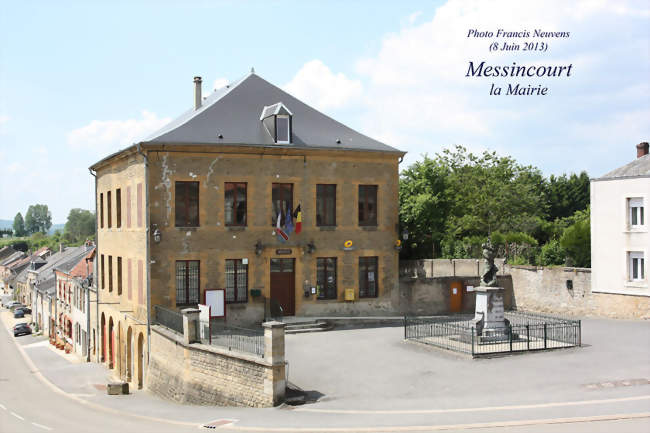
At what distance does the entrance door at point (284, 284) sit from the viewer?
2748 centimetres

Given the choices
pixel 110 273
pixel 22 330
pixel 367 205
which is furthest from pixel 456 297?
pixel 22 330

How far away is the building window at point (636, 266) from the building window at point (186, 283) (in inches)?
789

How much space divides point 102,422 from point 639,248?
24263 millimetres

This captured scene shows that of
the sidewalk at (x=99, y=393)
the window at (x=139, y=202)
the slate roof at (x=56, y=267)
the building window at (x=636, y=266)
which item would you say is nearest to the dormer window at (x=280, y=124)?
the window at (x=139, y=202)

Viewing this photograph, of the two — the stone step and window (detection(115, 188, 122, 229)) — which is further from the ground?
window (detection(115, 188, 122, 229))

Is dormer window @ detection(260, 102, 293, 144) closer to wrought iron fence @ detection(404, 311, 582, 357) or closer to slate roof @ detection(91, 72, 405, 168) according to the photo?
slate roof @ detection(91, 72, 405, 168)

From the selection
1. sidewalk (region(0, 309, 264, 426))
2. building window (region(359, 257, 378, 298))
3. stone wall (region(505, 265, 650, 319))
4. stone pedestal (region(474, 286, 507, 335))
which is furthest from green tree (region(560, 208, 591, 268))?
sidewalk (region(0, 309, 264, 426))

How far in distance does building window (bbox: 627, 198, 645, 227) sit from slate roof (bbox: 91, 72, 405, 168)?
11281 mm

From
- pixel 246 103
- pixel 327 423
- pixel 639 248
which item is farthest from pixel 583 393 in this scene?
pixel 246 103

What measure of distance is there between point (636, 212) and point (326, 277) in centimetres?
1497

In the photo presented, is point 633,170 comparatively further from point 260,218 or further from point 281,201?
point 260,218

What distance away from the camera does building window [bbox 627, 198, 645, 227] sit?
96.6 ft

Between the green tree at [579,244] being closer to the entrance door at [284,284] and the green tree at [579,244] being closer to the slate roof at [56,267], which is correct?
the entrance door at [284,284]

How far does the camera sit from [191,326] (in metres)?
20.8
